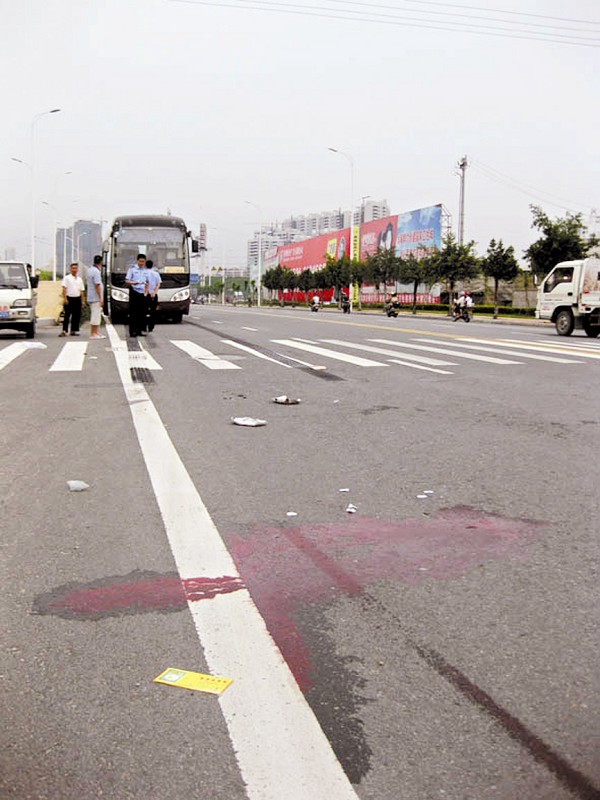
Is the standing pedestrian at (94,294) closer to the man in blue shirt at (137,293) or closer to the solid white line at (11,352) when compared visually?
the man in blue shirt at (137,293)

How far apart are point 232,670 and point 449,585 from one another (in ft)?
3.99

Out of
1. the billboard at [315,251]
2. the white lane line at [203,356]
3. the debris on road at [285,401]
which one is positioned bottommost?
the debris on road at [285,401]

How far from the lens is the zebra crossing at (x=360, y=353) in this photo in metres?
13.2

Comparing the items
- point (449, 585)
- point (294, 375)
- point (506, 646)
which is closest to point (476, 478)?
point (449, 585)

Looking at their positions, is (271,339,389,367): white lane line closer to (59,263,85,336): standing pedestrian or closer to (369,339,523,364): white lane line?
(369,339,523,364): white lane line

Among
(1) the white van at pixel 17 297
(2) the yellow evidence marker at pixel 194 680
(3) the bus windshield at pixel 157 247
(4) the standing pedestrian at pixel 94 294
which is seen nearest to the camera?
(2) the yellow evidence marker at pixel 194 680

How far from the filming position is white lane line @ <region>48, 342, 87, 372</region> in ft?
40.7

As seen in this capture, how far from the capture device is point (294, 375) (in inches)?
460

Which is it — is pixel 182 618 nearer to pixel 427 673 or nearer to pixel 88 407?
pixel 427 673

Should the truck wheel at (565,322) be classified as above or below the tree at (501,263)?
below

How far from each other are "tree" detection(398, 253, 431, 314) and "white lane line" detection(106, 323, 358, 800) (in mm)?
53515

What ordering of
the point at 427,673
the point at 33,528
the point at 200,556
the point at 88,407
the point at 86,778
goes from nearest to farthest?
the point at 86,778, the point at 427,673, the point at 200,556, the point at 33,528, the point at 88,407

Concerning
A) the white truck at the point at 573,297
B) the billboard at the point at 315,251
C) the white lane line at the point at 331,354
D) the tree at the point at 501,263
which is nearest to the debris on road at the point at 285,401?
the white lane line at the point at 331,354

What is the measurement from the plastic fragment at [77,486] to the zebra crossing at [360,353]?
23.0 ft
